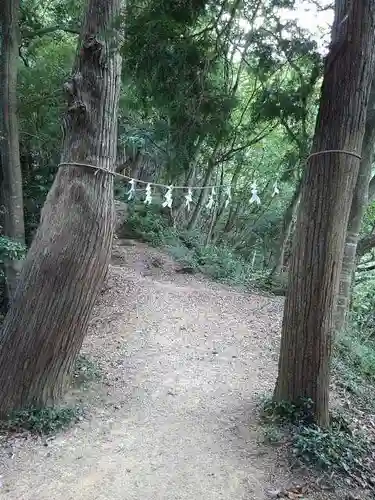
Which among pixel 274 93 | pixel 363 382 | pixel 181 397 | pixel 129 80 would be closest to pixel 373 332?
pixel 363 382

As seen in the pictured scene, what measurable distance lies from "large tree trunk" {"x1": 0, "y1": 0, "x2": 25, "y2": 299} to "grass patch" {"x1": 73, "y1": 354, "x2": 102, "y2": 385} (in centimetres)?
306

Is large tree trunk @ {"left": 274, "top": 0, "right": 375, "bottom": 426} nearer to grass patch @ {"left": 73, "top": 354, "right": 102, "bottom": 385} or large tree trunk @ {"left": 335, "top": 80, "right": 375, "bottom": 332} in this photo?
grass patch @ {"left": 73, "top": 354, "right": 102, "bottom": 385}

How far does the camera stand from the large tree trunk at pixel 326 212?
375cm

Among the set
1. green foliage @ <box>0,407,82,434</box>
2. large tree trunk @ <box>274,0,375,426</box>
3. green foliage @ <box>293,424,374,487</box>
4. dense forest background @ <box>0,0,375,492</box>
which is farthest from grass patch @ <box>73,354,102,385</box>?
green foliage @ <box>293,424,374,487</box>

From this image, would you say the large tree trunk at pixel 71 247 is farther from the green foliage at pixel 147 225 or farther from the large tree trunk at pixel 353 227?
the green foliage at pixel 147 225

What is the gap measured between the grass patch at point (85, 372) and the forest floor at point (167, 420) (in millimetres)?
103

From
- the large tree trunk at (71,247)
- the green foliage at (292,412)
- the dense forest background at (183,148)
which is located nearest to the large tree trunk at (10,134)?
the dense forest background at (183,148)

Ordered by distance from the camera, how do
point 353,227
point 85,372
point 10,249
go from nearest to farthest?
point 85,372 < point 10,249 < point 353,227

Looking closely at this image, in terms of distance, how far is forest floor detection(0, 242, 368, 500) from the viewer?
11.2 feet

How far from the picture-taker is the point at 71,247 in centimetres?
418

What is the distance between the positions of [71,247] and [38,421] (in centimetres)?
164

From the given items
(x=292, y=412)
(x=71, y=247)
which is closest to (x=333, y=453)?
(x=292, y=412)

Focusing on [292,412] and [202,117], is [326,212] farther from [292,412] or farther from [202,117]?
[202,117]

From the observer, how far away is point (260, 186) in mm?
14477
